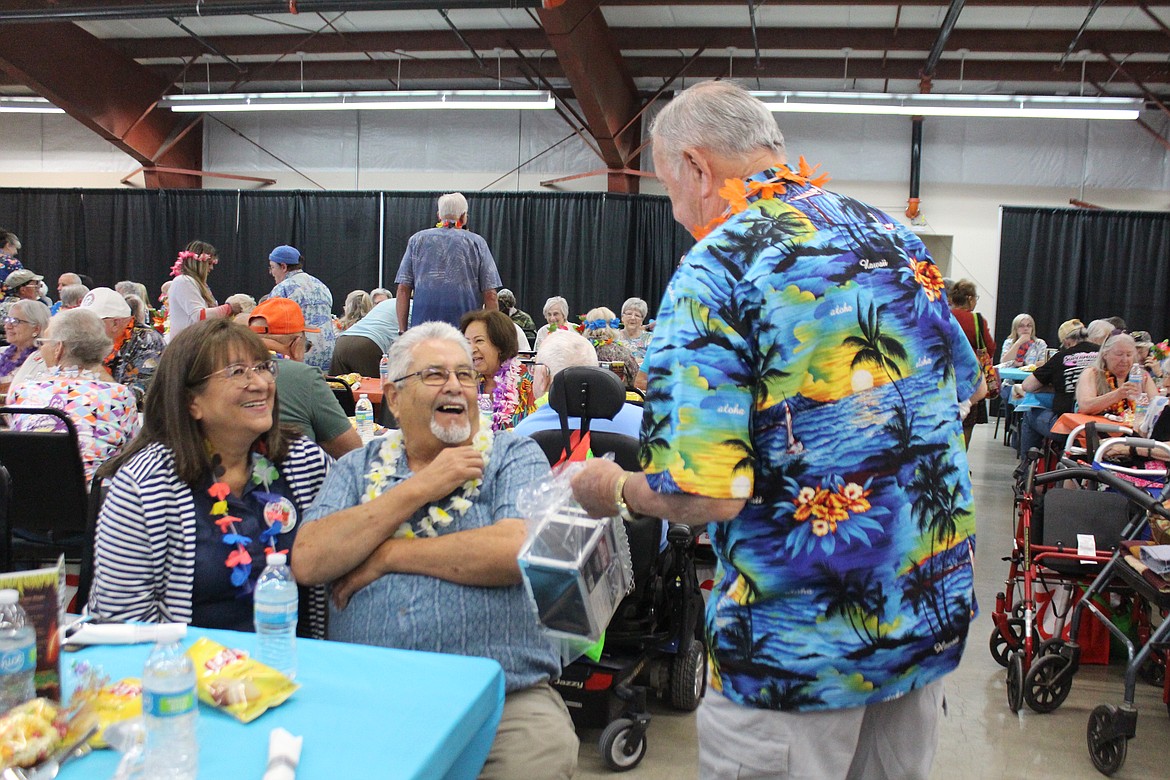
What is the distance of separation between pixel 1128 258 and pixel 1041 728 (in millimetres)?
10276

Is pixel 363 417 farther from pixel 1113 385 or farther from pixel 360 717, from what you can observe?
pixel 1113 385

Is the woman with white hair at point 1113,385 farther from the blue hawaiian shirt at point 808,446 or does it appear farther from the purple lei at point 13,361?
the purple lei at point 13,361

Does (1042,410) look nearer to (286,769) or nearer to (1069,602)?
(1069,602)

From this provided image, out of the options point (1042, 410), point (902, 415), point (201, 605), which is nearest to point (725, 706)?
point (902, 415)

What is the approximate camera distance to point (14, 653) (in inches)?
49.0

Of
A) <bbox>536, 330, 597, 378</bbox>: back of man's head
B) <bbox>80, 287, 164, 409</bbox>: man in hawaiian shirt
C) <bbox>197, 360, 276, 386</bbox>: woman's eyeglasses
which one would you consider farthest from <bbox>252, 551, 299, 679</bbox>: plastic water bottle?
<bbox>80, 287, 164, 409</bbox>: man in hawaiian shirt

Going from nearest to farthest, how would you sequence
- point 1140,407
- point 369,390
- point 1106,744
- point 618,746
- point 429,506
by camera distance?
point 429,506
point 618,746
point 1106,744
point 369,390
point 1140,407

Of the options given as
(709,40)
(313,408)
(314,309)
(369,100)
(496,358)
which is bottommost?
(313,408)

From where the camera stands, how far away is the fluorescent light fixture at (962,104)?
30.0ft

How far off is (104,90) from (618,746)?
11815 millimetres

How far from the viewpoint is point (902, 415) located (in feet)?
4.16

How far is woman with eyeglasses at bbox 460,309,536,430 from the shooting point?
3912mm

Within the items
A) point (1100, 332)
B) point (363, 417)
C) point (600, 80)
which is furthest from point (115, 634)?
point (600, 80)

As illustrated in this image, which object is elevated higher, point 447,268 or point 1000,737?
point 447,268
